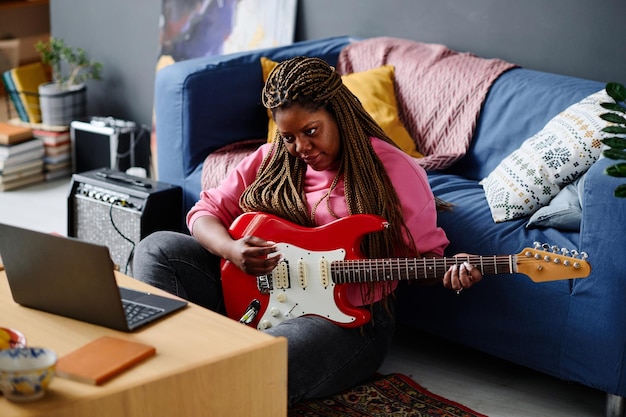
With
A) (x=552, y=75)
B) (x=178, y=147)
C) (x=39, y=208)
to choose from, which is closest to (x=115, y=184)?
(x=178, y=147)

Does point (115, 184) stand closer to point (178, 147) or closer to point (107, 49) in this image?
point (178, 147)

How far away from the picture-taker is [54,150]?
4.26 metres

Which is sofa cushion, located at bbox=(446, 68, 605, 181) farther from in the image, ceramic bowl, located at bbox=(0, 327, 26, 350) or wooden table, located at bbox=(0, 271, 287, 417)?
ceramic bowl, located at bbox=(0, 327, 26, 350)

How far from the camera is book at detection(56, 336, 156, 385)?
1.52 metres

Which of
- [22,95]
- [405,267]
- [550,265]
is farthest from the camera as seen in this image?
[22,95]

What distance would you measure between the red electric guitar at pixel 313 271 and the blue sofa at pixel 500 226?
0.53 ft

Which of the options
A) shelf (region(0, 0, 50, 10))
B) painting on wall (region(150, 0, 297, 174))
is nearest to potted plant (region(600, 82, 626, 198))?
painting on wall (region(150, 0, 297, 174))

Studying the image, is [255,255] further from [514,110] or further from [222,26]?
[222,26]

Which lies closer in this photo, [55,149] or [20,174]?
[20,174]

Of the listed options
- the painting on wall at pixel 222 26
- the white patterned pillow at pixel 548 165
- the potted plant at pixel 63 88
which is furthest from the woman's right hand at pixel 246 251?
the potted plant at pixel 63 88

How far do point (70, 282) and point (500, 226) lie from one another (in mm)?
1199

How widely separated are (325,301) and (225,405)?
2.06 ft

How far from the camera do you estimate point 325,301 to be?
7.39ft

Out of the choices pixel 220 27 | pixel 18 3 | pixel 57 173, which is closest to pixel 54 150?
pixel 57 173
